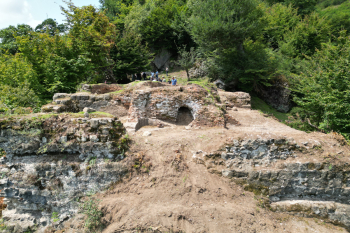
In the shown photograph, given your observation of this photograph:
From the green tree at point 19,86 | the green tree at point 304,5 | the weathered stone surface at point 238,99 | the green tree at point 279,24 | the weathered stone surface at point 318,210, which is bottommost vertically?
the weathered stone surface at point 318,210

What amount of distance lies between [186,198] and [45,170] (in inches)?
170

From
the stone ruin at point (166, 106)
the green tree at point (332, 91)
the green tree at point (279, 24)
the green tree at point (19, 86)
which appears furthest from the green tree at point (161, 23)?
the green tree at point (332, 91)

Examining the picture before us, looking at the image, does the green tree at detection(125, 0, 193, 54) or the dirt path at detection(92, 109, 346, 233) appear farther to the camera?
the green tree at detection(125, 0, 193, 54)

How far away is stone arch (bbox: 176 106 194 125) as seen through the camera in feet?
33.7

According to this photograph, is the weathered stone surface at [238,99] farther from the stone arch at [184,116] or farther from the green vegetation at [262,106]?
the stone arch at [184,116]

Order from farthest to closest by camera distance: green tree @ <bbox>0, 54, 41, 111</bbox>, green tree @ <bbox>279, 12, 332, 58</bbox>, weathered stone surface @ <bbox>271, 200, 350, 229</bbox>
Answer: green tree @ <bbox>279, 12, 332, 58</bbox>
green tree @ <bbox>0, 54, 41, 111</bbox>
weathered stone surface @ <bbox>271, 200, 350, 229</bbox>

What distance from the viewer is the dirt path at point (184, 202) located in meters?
4.87

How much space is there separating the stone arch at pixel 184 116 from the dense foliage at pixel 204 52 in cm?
720

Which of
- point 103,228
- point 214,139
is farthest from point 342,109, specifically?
point 103,228

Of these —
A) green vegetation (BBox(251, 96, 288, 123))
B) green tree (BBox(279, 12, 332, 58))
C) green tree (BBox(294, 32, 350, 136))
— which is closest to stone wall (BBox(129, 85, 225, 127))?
green tree (BBox(294, 32, 350, 136))

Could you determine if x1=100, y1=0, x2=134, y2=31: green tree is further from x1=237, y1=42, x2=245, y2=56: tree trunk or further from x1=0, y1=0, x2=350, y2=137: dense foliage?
x1=237, y1=42, x2=245, y2=56: tree trunk

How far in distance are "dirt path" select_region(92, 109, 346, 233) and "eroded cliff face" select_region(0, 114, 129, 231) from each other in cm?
81

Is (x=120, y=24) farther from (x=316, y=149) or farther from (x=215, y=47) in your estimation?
(x=316, y=149)

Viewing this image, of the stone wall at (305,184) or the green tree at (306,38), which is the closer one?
the stone wall at (305,184)
